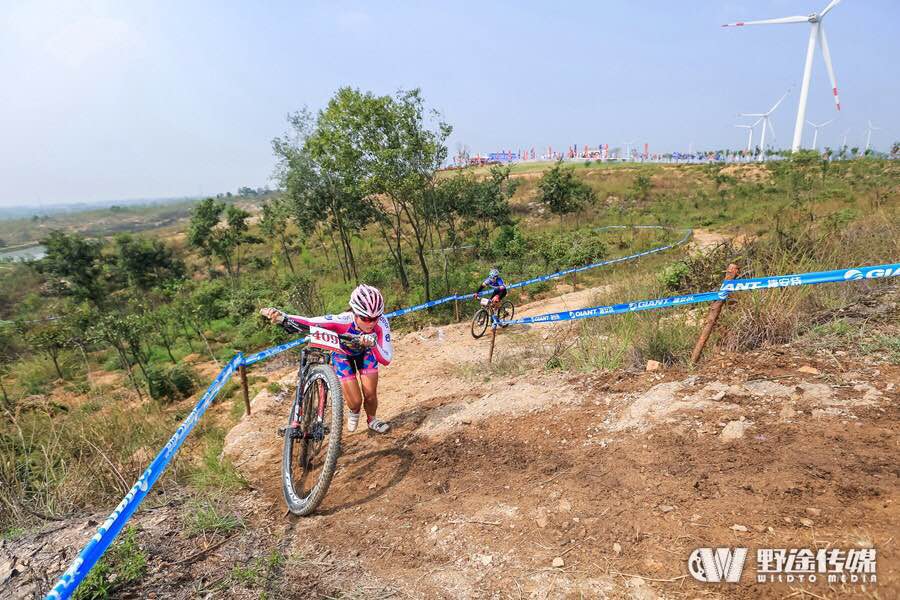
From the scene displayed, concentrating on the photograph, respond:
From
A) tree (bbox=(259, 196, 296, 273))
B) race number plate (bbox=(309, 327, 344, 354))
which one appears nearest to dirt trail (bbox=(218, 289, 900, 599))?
race number plate (bbox=(309, 327, 344, 354))

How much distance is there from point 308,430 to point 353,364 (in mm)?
768

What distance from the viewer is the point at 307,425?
3961mm

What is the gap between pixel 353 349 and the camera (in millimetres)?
4168

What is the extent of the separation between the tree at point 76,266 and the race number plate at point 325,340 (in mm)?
29401

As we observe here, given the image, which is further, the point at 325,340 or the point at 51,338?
the point at 51,338

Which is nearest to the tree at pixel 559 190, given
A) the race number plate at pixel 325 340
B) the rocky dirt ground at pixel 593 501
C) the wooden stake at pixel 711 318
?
the rocky dirt ground at pixel 593 501

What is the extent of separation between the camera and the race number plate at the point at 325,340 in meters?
4.02

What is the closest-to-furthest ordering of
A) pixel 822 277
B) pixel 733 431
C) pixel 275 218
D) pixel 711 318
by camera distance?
pixel 733 431
pixel 822 277
pixel 711 318
pixel 275 218

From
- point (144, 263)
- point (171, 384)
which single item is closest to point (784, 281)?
point (171, 384)

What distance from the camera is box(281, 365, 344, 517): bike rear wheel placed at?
349 centimetres

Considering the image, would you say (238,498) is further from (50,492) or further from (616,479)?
(616,479)

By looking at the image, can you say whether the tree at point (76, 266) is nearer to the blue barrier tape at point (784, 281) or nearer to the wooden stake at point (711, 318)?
the blue barrier tape at point (784, 281)

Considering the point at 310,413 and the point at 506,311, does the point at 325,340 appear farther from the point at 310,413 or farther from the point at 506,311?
the point at 506,311

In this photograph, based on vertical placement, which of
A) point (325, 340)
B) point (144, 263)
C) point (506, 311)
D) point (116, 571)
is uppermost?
point (325, 340)
